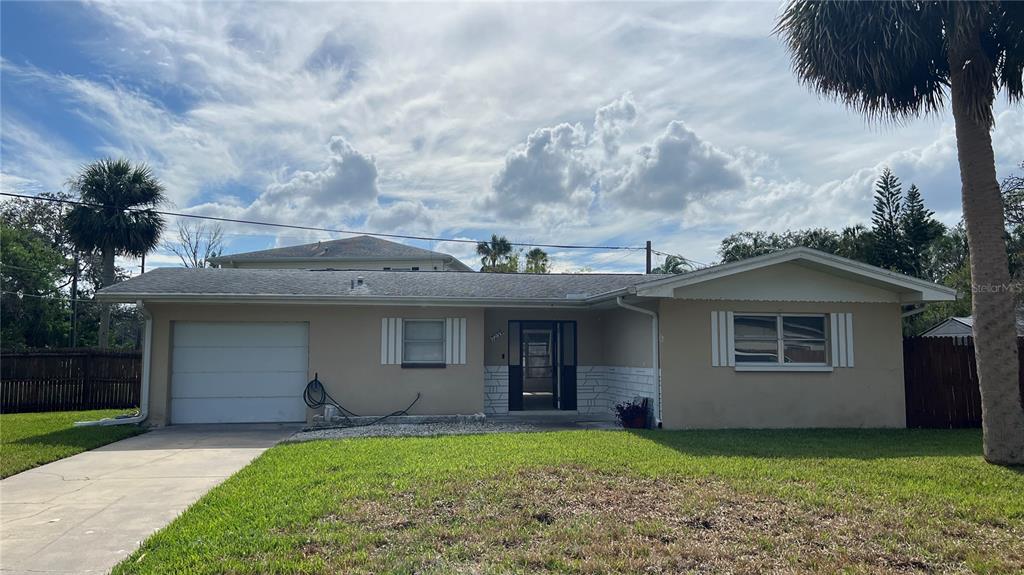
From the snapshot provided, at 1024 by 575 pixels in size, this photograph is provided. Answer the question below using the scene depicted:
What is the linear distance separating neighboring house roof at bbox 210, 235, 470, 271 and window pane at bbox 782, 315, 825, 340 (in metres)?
18.4

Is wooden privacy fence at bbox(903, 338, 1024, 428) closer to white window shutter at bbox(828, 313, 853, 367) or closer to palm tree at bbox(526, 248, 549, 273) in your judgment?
white window shutter at bbox(828, 313, 853, 367)

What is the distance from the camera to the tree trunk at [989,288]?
844 centimetres

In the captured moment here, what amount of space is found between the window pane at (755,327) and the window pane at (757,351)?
0.10 metres

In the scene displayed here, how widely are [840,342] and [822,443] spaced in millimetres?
3135

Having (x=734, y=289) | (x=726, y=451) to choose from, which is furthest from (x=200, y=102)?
(x=726, y=451)

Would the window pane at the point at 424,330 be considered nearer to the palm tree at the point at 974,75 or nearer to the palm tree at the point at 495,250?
the palm tree at the point at 974,75

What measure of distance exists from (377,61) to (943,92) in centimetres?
859

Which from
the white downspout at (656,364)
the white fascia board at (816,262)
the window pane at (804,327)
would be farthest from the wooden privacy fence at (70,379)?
the window pane at (804,327)

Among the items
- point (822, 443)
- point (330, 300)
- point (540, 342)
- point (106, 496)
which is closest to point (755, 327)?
point (822, 443)

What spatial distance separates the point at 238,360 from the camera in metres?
13.6

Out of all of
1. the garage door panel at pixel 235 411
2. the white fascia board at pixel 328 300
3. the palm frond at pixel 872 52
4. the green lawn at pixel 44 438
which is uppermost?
the palm frond at pixel 872 52

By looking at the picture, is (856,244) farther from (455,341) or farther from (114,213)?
(114,213)

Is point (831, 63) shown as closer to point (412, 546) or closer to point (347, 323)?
point (412, 546)

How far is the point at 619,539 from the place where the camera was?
5301 millimetres
